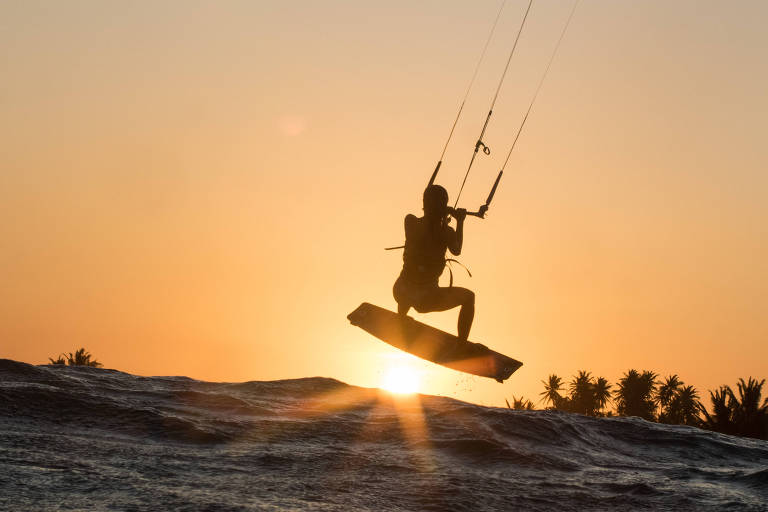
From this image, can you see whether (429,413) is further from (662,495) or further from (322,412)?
(662,495)

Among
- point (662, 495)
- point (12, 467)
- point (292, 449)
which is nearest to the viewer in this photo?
point (12, 467)

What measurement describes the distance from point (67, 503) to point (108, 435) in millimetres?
3855

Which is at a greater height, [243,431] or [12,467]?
[243,431]

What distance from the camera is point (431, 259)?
1541 cm

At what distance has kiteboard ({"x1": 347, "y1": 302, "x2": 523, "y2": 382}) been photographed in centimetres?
1688

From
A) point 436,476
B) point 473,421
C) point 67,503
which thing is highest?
point 473,421

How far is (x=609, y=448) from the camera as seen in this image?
1488cm

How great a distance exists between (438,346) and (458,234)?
9.29ft

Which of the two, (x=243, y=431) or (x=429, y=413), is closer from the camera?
(x=243, y=431)

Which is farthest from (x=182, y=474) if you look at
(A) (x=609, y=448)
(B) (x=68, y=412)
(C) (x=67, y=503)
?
(A) (x=609, y=448)

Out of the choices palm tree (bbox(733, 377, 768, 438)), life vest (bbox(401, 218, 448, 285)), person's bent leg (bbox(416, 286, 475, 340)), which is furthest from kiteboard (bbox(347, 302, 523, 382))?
palm tree (bbox(733, 377, 768, 438))

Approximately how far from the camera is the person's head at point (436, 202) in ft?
49.1

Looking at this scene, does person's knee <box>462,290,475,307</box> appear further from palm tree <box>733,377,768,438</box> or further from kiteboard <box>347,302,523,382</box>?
palm tree <box>733,377,768,438</box>

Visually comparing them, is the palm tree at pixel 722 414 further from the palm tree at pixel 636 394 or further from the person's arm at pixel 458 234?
the palm tree at pixel 636 394
